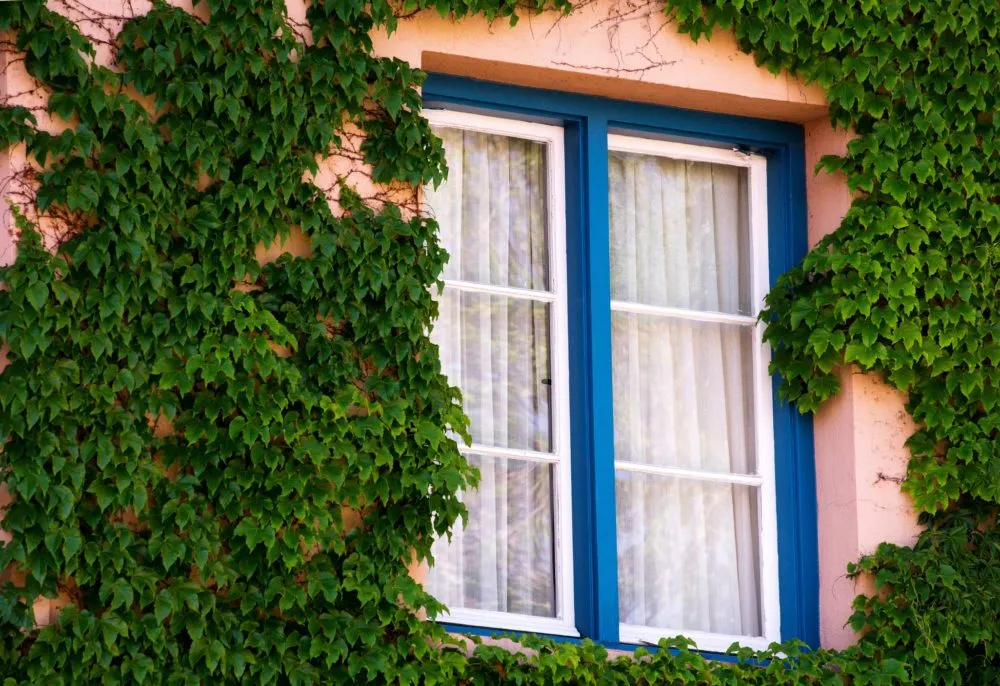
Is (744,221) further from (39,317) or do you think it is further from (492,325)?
(39,317)

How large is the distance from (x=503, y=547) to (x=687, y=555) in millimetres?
771

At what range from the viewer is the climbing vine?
6230 millimetres

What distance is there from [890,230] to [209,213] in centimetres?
264

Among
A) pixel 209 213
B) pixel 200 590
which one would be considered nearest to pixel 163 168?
pixel 209 213

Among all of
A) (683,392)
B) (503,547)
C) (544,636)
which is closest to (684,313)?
(683,392)

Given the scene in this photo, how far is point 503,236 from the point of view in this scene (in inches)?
293

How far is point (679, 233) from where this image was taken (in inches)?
306

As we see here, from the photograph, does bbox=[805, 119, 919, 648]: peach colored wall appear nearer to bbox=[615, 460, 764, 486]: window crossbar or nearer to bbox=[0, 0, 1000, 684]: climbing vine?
bbox=[0, 0, 1000, 684]: climbing vine

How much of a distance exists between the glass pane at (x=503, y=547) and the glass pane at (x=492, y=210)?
0.73 m

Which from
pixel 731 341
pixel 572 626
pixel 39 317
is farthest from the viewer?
A: pixel 731 341

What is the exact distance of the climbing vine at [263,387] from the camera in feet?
20.4

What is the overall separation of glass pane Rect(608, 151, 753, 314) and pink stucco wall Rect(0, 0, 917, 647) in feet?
0.96

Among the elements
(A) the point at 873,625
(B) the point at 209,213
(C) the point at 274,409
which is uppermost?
(B) the point at 209,213

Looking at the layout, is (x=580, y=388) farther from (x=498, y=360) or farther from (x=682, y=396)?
(x=682, y=396)
